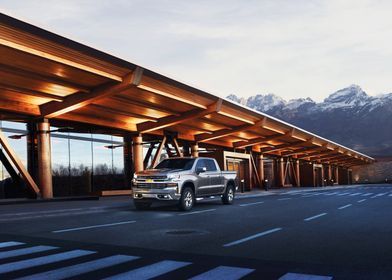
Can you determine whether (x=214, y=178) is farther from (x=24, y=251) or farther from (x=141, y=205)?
(x=24, y=251)

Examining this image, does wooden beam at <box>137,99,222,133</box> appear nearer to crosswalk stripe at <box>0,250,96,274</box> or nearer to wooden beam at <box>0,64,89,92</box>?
wooden beam at <box>0,64,89,92</box>

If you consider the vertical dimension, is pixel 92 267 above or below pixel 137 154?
below

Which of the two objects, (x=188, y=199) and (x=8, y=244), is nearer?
(x=8, y=244)

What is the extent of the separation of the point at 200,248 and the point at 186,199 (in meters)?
8.69

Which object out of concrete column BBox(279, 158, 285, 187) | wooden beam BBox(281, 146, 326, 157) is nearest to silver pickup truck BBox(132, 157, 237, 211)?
concrete column BBox(279, 158, 285, 187)

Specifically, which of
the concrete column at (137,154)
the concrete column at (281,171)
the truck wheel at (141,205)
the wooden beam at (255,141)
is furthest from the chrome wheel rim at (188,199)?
the concrete column at (281,171)

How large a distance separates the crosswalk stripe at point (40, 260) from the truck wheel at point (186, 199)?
881 centimetres

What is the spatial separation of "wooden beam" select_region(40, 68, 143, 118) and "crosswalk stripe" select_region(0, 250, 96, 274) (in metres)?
14.9

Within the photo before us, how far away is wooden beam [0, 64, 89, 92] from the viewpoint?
62.7 feet

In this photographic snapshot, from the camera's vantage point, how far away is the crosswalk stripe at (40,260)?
6.57 m

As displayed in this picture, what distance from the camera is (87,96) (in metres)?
23.3

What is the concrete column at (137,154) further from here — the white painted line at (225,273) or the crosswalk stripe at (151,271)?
the white painted line at (225,273)

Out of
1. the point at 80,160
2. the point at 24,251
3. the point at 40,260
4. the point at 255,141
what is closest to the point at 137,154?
the point at 80,160

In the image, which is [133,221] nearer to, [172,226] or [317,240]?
[172,226]
